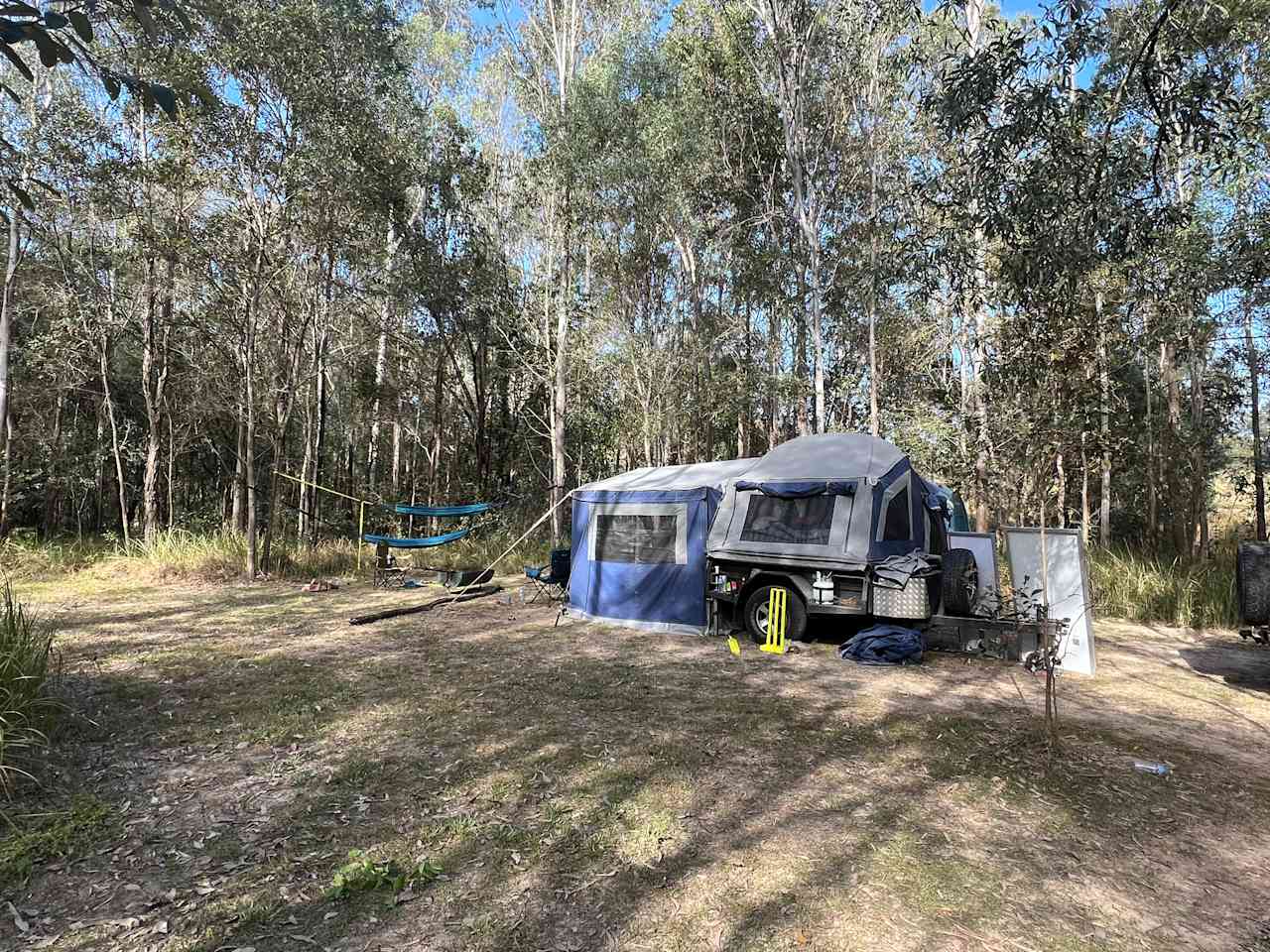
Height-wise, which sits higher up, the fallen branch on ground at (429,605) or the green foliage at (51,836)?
the fallen branch on ground at (429,605)

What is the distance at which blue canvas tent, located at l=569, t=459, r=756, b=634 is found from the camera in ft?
24.2

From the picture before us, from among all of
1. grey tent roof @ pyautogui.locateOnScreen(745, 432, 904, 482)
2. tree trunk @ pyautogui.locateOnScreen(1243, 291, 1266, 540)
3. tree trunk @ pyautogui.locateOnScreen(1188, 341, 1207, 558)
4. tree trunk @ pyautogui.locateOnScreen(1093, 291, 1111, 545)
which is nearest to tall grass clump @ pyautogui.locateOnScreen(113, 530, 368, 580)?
grey tent roof @ pyautogui.locateOnScreen(745, 432, 904, 482)

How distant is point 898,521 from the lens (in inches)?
269

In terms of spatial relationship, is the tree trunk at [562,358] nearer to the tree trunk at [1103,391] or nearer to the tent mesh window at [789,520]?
the tent mesh window at [789,520]

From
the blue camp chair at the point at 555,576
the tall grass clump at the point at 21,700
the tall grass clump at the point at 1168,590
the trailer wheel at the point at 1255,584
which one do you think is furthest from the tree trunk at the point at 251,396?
the trailer wheel at the point at 1255,584

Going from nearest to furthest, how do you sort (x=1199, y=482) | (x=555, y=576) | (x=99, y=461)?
(x=555, y=576), (x=1199, y=482), (x=99, y=461)

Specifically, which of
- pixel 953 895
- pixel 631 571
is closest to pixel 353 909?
pixel 953 895

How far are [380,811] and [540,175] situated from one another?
1398 cm

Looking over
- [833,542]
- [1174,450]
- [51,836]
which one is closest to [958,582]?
[833,542]

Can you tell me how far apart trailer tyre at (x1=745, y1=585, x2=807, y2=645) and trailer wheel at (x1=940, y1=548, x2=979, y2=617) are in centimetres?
138

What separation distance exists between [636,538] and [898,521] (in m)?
2.83

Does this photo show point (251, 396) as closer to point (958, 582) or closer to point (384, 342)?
point (384, 342)

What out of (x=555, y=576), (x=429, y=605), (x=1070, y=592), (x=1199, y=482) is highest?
(x=1199, y=482)

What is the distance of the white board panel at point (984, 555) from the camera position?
6.99 m
